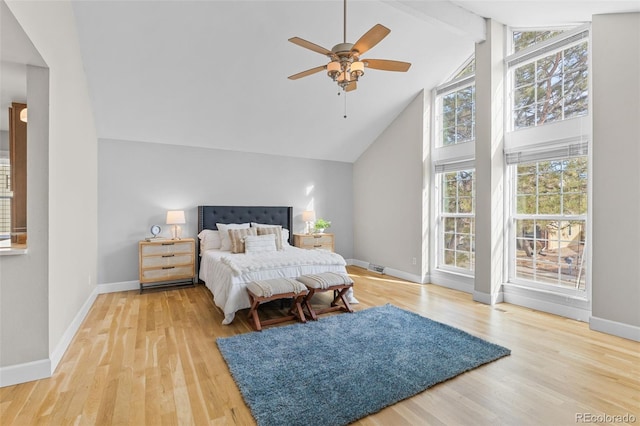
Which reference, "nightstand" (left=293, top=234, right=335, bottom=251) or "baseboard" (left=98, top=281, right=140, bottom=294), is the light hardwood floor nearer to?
"baseboard" (left=98, top=281, right=140, bottom=294)

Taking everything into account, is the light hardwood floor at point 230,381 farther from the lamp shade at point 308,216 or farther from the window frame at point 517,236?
the lamp shade at point 308,216

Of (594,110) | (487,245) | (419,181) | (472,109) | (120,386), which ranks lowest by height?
(120,386)

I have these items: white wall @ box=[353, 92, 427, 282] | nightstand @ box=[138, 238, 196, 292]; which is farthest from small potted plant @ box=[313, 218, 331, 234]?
nightstand @ box=[138, 238, 196, 292]

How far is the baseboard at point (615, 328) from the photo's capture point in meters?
2.95

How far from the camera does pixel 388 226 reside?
5.92 metres

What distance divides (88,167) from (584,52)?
6076mm

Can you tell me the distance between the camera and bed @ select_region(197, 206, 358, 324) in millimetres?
3480

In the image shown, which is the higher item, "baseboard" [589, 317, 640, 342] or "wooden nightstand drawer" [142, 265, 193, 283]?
"wooden nightstand drawer" [142, 265, 193, 283]

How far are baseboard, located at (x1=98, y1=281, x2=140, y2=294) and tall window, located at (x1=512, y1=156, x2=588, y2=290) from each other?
18.0 ft

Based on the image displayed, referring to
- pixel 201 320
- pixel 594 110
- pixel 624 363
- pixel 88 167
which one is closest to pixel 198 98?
pixel 88 167

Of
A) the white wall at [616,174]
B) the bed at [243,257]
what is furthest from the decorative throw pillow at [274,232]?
the white wall at [616,174]

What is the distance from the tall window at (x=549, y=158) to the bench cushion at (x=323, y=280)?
2.38m

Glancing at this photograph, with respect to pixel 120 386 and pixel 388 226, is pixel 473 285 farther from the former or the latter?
pixel 120 386

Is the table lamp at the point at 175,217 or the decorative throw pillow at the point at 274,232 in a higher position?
the table lamp at the point at 175,217
